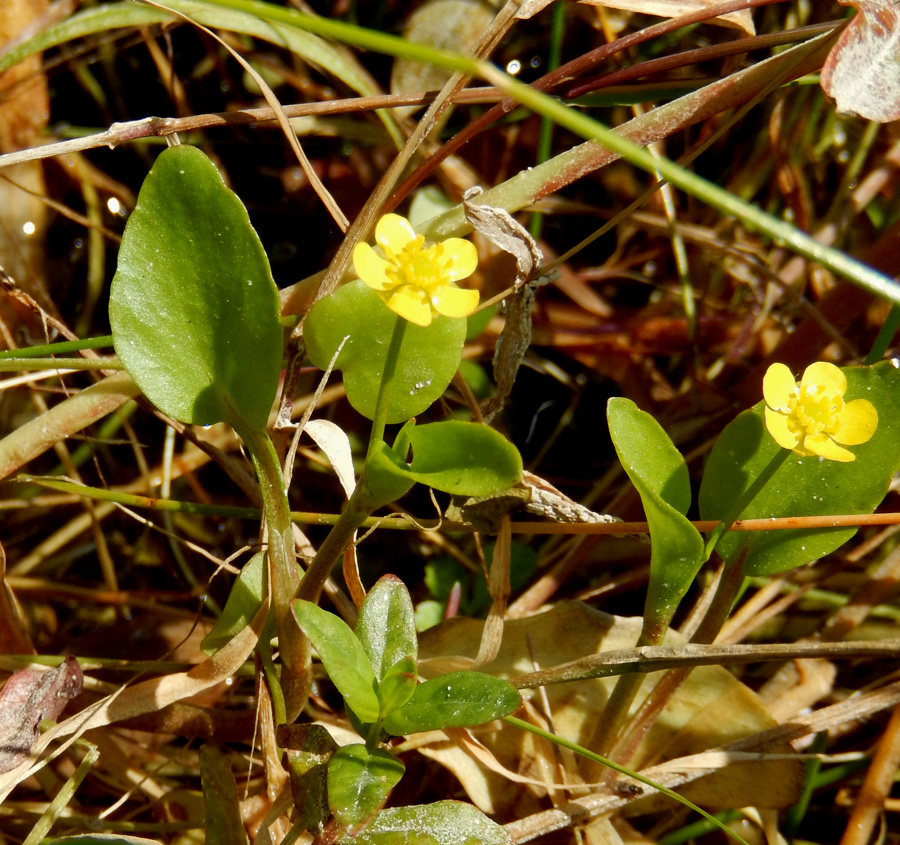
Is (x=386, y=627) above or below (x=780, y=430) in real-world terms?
below

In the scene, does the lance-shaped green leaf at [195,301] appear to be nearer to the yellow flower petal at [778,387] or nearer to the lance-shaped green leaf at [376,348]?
the lance-shaped green leaf at [376,348]

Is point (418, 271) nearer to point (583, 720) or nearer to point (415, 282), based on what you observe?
point (415, 282)

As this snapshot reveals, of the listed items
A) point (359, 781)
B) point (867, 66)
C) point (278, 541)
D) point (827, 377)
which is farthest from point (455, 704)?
point (867, 66)

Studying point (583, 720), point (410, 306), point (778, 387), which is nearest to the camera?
point (410, 306)

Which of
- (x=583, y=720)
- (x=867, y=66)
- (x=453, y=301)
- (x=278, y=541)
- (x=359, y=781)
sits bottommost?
(x=583, y=720)

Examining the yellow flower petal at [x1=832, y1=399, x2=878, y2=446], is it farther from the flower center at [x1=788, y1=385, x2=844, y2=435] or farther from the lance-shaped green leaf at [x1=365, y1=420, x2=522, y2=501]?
the lance-shaped green leaf at [x1=365, y1=420, x2=522, y2=501]
